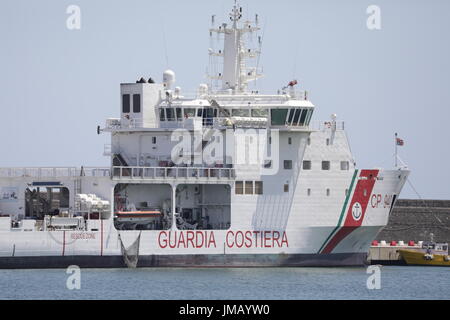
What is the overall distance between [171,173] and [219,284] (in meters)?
6.12

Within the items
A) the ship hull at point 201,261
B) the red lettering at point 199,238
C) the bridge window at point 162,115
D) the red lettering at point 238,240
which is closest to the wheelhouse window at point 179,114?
the bridge window at point 162,115

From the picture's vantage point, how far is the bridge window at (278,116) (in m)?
48.0

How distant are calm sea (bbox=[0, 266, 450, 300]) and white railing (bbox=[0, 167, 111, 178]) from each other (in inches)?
146

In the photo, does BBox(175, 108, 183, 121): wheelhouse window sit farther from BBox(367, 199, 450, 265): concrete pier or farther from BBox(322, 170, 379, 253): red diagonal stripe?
BBox(367, 199, 450, 265): concrete pier

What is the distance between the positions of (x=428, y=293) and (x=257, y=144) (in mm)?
8914

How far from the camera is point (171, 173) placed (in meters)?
47.3

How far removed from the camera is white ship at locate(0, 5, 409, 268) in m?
46.7

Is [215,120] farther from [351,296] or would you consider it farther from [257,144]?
[351,296]

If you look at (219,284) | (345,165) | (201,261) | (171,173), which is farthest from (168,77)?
(219,284)

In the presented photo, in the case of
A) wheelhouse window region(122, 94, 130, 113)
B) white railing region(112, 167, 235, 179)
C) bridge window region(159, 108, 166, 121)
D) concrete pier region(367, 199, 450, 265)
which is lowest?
concrete pier region(367, 199, 450, 265)

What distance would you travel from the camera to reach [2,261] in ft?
147

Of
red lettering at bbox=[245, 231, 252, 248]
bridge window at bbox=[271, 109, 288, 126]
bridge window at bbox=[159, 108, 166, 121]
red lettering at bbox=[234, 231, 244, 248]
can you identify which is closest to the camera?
red lettering at bbox=[234, 231, 244, 248]

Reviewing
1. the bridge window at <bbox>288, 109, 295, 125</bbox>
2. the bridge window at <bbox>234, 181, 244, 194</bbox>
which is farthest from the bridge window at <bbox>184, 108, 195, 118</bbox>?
the bridge window at <bbox>288, 109, 295, 125</bbox>

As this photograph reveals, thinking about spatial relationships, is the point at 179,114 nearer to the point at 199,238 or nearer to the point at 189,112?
the point at 189,112
